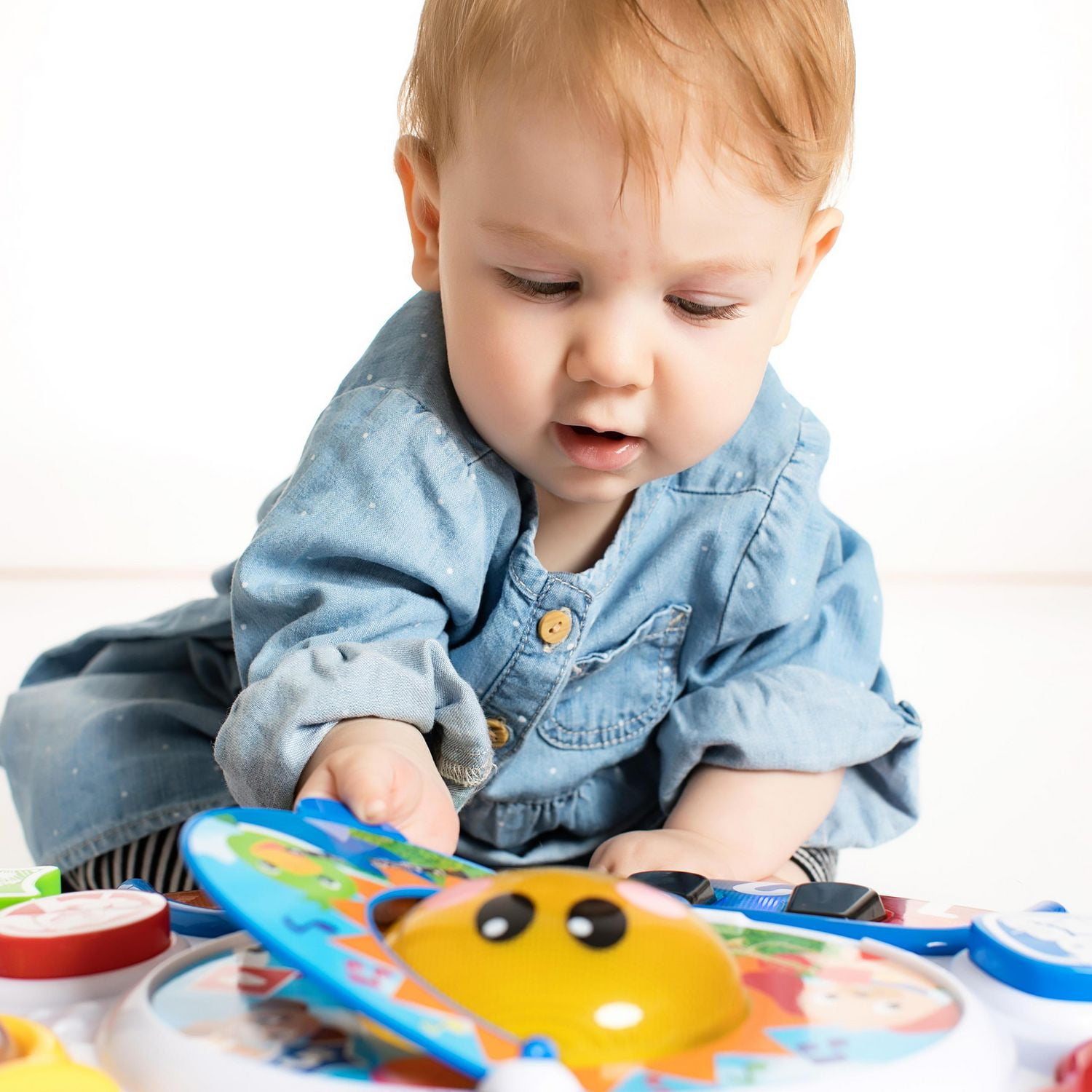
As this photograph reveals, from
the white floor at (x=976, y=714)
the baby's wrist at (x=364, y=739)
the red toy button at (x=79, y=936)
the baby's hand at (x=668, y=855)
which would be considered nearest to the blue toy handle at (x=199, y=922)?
the red toy button at (x=79, y=936)

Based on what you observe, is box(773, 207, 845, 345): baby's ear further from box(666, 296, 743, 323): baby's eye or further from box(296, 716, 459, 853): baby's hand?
box(296, 716, 459, 853): baby's hand

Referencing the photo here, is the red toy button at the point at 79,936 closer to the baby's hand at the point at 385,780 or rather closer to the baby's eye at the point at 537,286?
the baby's hand at the point at 385,780

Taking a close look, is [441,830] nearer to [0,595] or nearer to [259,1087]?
[259,1087]

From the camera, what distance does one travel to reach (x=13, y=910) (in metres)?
0.46

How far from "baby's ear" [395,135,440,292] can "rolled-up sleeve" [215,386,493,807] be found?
0.07 metres

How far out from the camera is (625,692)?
33.2 inches

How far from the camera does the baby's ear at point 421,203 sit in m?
0.71

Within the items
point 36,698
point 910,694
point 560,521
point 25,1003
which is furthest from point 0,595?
point 25,1003

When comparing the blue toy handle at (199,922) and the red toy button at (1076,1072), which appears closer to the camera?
the red toy button at (1076,1072)

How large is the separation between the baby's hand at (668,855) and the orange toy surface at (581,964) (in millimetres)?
302

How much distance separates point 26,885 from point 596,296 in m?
0.34

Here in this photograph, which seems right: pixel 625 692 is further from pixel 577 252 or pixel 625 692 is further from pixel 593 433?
pixel 577 252

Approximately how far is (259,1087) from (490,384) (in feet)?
1.33

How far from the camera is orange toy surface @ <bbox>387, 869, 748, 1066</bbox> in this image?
1.14 ft
